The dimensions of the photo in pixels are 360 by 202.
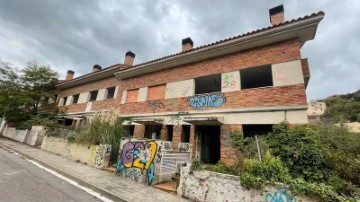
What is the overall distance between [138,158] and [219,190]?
3577 millimetres

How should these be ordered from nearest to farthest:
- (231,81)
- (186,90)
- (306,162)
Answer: (306,162)
(231,81)
(186,90)

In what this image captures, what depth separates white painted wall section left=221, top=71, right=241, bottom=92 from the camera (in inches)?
333

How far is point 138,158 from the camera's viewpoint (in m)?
6.87

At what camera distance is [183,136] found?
31.3ft

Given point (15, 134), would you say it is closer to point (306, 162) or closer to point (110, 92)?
point (110, 92)

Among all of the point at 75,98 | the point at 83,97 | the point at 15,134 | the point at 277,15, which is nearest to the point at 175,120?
the point at 277,15

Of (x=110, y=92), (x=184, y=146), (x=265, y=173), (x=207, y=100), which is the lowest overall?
(x=265, y=173)

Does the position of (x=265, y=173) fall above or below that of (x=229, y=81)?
below

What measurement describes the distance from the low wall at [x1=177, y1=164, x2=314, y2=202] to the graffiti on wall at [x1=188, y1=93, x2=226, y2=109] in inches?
165

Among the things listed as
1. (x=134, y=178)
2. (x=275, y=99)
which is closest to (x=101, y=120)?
(x=134, y=178)

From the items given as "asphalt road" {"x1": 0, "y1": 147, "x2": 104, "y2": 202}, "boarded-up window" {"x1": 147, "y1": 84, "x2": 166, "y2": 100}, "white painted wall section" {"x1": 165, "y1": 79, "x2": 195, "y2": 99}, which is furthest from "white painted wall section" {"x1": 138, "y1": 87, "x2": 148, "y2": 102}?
"asphalt road" {"x1": 0, "y1": 147, "x2": 104, "y2": 202}

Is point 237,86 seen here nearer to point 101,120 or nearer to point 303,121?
point 303,121

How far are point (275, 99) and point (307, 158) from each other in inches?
104

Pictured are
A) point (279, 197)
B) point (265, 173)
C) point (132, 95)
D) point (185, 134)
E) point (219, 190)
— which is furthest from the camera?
point (132, 95)
